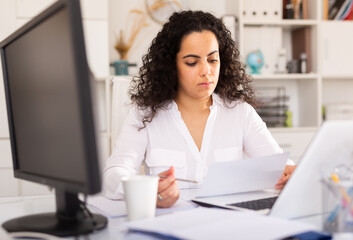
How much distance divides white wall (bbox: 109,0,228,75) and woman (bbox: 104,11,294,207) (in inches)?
58.3

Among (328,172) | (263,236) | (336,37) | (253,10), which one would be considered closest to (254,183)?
(328,172)

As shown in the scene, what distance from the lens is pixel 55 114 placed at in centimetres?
87

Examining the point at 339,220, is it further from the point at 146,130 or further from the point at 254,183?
the point at 146,130

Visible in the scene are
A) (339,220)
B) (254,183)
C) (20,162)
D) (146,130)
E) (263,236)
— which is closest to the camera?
(263,236)

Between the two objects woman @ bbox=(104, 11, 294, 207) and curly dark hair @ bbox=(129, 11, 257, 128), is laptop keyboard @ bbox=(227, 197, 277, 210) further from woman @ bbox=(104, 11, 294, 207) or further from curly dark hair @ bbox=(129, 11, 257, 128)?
curly dark hair @ bbox=(129, 11, 257, 128)

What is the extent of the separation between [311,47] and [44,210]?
292 centimetres

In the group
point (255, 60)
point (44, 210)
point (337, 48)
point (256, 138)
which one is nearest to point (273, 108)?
point (255, 60)

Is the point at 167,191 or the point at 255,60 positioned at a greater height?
the point at 255,60

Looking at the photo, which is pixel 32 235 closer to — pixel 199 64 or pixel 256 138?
pixel 199 64

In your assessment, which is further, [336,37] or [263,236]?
[336,37]

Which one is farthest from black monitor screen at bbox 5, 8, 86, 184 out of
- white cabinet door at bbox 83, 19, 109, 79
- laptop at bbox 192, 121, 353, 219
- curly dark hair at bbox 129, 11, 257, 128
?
white cabinet door at bbox 83, 19, 109, 79

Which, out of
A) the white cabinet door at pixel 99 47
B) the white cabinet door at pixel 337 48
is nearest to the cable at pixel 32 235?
the white cabinet door at pixel 99 47

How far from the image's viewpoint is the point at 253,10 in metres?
3.38

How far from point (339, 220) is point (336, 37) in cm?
296
